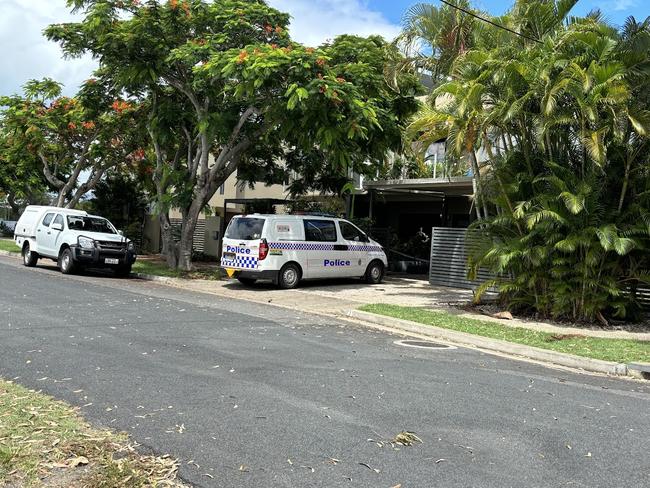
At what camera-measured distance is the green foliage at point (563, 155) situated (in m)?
11.0

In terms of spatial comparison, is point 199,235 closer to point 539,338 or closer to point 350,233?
point 350,233

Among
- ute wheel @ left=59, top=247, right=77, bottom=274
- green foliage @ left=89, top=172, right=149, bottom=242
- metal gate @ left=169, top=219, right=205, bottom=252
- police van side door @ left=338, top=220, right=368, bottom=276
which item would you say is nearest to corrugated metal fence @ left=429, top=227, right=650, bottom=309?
police van side door @ left=338, top=220, right=368, bottom=276

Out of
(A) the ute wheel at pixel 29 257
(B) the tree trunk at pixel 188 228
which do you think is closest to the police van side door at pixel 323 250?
(B) the tree trunk at pixel 188 228

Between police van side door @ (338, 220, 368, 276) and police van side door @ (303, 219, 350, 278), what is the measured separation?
268mm

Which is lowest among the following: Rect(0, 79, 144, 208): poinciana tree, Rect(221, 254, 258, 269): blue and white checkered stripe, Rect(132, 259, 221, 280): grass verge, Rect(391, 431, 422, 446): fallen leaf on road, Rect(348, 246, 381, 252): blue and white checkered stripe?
Rect(391, 431, 422, 446): fallen leaf on road

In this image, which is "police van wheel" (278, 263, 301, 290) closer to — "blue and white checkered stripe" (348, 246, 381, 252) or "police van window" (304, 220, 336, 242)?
"police van window" (304, 220, 336, 242)

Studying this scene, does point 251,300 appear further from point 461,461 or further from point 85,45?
point 461,461

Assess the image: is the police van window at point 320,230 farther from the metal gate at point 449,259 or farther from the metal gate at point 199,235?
the metal gate at point 199,235

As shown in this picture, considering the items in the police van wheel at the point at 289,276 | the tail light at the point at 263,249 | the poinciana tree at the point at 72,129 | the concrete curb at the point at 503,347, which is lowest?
the concrete curb at the point at 503,347

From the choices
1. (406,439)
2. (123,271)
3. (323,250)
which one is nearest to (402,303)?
(323,250)

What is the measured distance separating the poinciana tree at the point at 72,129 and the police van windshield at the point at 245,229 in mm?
8180

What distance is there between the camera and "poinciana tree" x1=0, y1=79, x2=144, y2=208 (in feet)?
71.7

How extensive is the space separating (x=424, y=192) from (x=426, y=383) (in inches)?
638

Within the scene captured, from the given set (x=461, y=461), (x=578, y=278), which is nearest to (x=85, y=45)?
(x=578, y=278)
